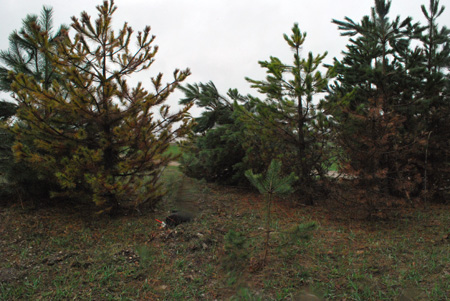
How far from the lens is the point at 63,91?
605 cm

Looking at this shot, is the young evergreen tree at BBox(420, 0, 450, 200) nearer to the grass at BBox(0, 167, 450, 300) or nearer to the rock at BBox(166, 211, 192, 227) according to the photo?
the grass at BBox(0, 167, 450, 300)

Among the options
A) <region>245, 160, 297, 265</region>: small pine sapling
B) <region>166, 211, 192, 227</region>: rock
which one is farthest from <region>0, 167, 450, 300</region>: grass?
<region>245, 160, 297, 265</region>: small pine sapling

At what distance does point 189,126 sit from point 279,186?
9.32 feet

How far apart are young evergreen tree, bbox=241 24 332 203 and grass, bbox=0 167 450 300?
1.25m

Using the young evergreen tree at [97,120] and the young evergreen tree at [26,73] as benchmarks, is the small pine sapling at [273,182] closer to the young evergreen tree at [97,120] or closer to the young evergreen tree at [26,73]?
the young evergreen tree at [97,120]

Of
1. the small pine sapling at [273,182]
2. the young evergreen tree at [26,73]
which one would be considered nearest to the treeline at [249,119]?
the young evergreen tree at [26,73]

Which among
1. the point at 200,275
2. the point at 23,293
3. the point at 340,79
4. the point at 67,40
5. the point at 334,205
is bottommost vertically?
the point at 23,293

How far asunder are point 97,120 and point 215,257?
3.14m

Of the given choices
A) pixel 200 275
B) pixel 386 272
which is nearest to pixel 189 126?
pixel 200 275

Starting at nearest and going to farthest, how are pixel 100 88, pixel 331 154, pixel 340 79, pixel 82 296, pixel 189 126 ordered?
pixel 82 296
pixel 100 88
pixel 189 126
pixel 331 154
pixel 340 79

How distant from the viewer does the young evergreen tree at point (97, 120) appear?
4.93 metres

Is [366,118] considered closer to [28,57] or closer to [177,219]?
[177,219]

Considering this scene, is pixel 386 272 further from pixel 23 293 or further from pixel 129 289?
pixel 23 293

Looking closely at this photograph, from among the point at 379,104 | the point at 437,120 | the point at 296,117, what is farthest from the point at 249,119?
the point at 437,120
